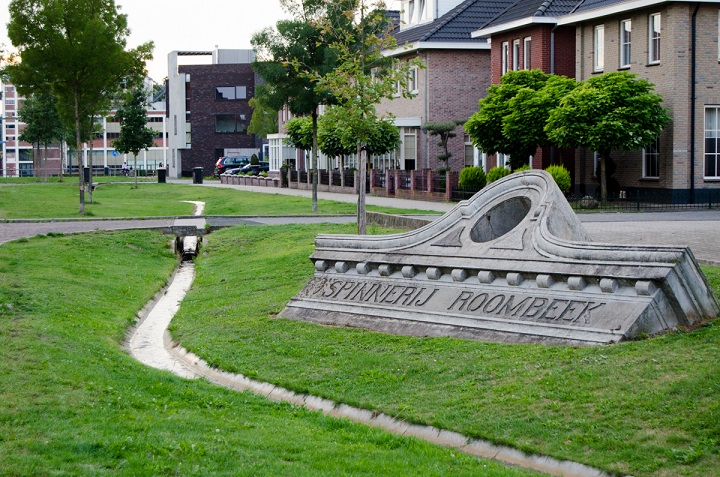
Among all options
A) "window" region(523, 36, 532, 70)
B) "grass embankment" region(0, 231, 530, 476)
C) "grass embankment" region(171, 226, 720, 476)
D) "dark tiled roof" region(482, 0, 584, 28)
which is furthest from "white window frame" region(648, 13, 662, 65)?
"grass embankment" region(0, 231, 530, 476)

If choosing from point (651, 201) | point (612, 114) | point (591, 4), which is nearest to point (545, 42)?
point (591, 4)

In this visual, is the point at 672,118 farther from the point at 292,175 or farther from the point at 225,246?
the point at 292,175

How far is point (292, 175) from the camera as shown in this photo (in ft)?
205

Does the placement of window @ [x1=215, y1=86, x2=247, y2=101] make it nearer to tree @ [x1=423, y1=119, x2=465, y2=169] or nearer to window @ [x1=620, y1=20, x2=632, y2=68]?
tree @ [x1=423, y1=119, x2=465, y2=169]

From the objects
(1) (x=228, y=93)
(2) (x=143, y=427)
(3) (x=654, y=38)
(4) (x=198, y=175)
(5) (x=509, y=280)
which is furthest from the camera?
(1) (x=228, y=93)

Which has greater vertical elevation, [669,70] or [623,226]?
[669,70]

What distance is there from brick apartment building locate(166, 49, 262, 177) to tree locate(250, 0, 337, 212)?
66659 mm

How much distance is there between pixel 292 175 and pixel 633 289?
52888 mm

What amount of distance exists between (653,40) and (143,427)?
29471mm

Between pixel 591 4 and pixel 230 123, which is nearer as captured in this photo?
pixel 591 4

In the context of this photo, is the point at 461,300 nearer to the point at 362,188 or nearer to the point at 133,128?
the point at 362,188

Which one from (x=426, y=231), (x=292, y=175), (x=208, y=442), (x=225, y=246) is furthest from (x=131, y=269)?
(x=292, y=175)

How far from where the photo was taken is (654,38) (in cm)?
3391

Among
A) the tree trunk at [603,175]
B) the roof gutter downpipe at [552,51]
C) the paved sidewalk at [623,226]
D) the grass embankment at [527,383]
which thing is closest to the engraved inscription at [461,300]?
the grass embankment at [527,383]
